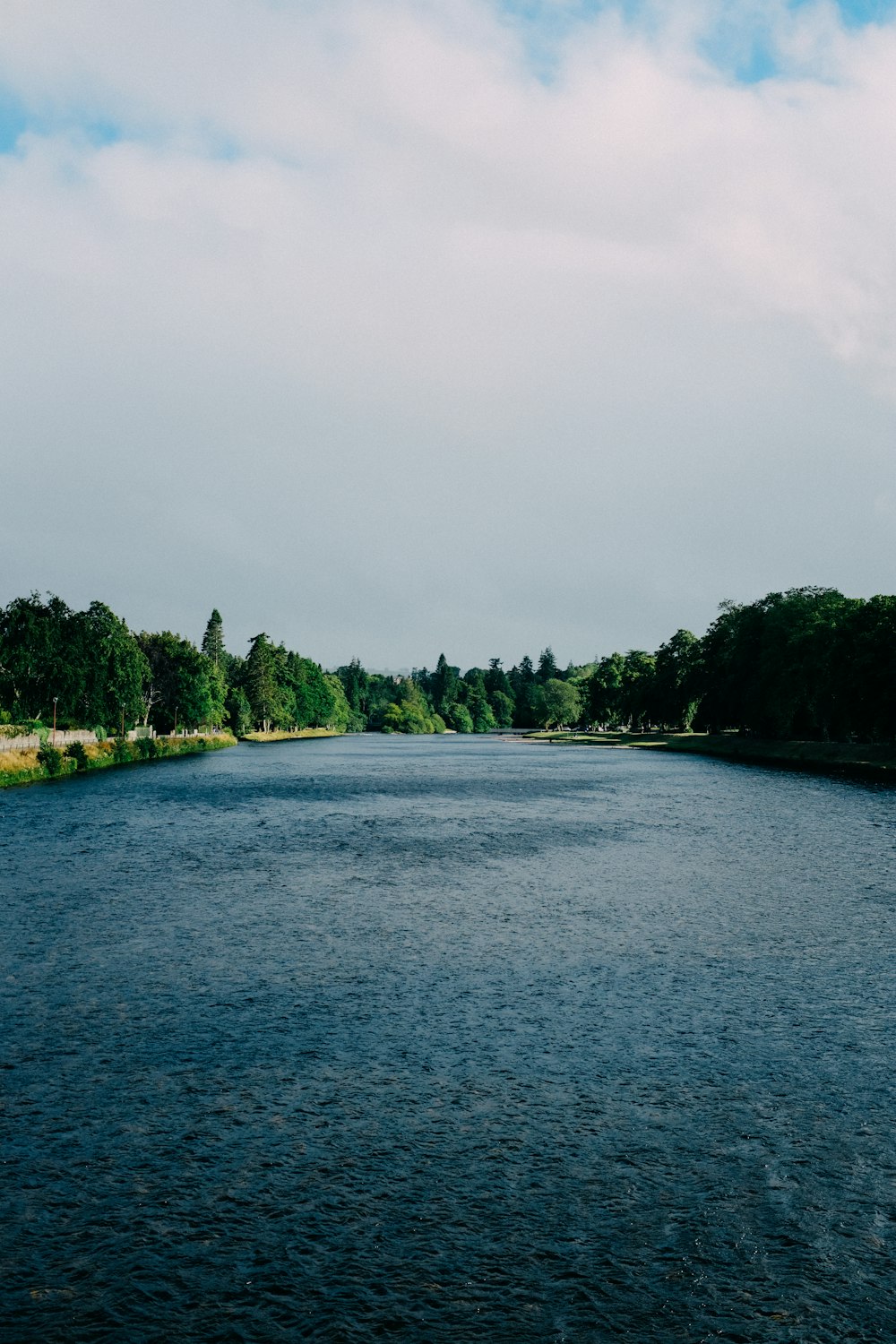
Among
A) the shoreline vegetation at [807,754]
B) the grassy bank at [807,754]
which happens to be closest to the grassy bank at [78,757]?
the shoreline vegetation at [807,754]

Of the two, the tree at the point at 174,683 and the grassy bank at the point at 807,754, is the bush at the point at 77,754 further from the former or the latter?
the grassy bank at the point at 807,754

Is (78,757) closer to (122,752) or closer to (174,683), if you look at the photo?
(122,752)

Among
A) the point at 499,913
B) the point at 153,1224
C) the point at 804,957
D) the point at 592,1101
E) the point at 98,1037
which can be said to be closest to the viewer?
the point at 153,1224

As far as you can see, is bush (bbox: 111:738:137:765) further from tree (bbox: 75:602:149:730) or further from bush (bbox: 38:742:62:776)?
bush (bbox: 38:742:62:776)

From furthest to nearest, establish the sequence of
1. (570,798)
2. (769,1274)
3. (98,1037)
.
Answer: (570,798), (98,1037), (769,1274)

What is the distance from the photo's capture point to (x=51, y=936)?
31.1 m

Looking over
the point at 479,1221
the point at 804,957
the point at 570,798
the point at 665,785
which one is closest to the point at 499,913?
the point at 804,957

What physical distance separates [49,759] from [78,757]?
8838 mm

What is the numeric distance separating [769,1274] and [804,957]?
17.5 meters

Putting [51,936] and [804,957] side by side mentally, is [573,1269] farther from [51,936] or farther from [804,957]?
[51,936]

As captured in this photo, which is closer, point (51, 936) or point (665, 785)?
point (51, 936)

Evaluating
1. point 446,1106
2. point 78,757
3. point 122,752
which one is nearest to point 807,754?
point 122,752

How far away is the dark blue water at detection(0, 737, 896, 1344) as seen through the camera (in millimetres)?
12672

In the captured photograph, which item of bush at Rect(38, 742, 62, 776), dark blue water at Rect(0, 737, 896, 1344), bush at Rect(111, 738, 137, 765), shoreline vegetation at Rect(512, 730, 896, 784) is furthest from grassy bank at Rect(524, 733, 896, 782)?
bush at Rect(111, 738, 137, 765)
